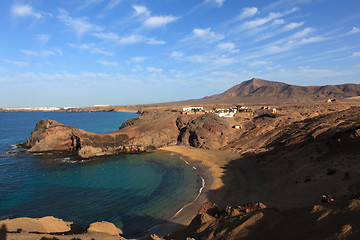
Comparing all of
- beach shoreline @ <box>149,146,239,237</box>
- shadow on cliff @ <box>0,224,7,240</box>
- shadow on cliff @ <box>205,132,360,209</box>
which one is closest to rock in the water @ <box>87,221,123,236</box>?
shadow on cliff @ <box>0,224,7,240</box>

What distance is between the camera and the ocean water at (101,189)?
21250 millimetres

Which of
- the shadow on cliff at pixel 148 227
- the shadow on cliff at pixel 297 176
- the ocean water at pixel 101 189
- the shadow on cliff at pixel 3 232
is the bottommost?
the shadow on cliff at pixel 148 227

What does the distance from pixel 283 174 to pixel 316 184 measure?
546 cm

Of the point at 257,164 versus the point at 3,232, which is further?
the point at 257,164

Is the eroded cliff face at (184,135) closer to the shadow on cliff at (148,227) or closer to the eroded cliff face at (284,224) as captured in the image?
the shadow on cliff at (148,227)

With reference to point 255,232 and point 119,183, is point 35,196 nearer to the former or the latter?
point 119,183

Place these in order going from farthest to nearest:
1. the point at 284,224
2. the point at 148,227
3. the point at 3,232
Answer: the point at 148,227 < the point at 3,232 < the point at 284,224

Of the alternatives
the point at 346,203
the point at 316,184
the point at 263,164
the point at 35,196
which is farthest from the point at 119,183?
the point at 346,203

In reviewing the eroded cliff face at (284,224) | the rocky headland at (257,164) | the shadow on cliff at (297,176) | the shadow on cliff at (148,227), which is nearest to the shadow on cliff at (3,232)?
the rocky headland at (257,164)

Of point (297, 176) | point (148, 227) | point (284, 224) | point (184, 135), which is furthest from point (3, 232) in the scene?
point (184, 135)

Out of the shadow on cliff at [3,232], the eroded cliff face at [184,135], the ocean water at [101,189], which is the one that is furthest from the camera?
the eroded cliff face at [184,135]

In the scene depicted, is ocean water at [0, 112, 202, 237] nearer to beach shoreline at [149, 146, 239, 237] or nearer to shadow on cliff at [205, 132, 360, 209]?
beach shoreline at [149, 146, 239, 237]

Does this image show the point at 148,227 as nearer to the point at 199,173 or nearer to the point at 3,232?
the point at 3,232

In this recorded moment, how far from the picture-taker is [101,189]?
91.6 ft
